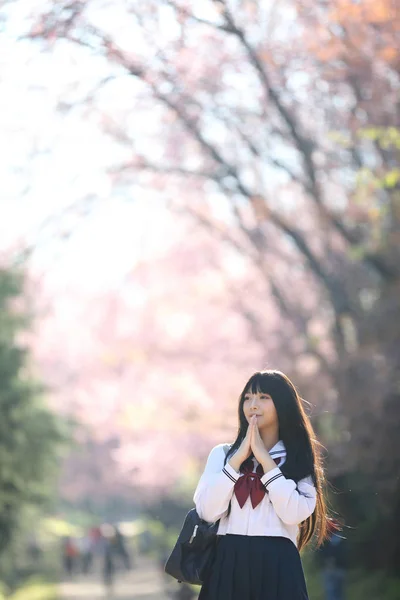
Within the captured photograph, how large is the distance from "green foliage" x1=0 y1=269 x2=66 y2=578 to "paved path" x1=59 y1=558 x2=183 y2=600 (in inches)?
173

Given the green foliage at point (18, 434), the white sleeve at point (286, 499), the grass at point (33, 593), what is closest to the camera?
the white sleeve at point (286, 499)

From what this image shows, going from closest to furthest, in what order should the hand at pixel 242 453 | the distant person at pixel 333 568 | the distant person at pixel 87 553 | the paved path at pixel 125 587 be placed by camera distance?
1. the hand at pixel 242 453
2. the distant person at pixel 333 568
3. the paved path at pixel 125 587
4. the distant person at pixel 87 553

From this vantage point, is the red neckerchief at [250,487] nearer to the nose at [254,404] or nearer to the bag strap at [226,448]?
the bag strap at [226,448]

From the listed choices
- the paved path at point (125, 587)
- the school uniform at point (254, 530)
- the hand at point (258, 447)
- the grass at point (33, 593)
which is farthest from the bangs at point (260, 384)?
the paved path at point (125, 587)

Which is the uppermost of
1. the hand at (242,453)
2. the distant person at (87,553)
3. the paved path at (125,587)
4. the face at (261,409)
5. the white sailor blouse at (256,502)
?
the face at (261,409)

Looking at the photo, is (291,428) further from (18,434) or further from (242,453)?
(18,434)

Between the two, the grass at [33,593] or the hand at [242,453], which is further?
the grass at [33,593]

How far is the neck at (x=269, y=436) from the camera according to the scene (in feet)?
14.9

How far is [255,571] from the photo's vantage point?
429cm

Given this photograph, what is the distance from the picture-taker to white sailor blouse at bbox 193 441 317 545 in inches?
169

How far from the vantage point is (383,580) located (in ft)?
49.8

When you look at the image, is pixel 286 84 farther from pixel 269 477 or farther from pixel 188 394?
pixel 188 394

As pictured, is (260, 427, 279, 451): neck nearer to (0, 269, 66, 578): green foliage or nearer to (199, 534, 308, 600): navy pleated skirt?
(199, 534, 308, 600): navy pleated skirt

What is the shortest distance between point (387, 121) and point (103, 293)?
23.5 m
